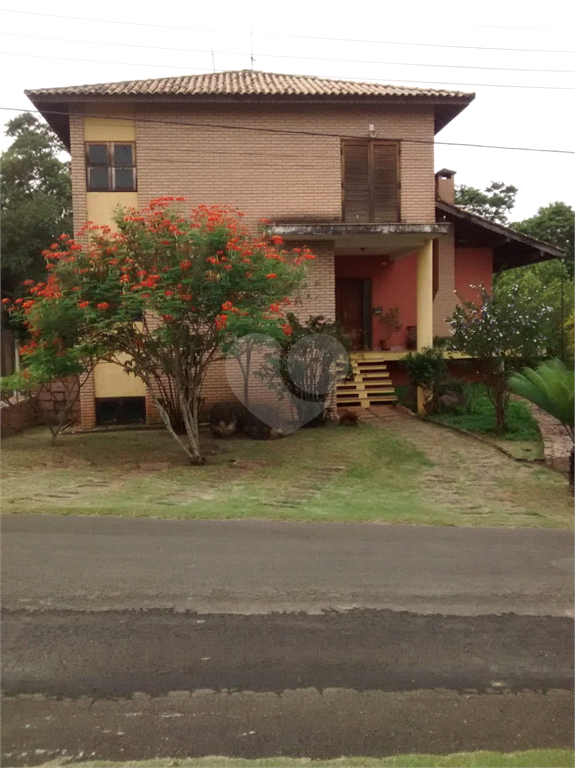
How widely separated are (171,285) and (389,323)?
1025cm

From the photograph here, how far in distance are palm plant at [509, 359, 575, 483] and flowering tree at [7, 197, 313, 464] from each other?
3.92 metres

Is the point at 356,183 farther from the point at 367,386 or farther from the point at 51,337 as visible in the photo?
the point at 51,337

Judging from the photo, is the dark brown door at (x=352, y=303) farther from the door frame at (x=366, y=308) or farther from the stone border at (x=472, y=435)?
the stone border at (x=472, y=435)

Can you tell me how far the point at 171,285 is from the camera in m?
11.1

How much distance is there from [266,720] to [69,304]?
8.39m

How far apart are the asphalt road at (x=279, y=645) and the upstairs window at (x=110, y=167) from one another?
10.6 m

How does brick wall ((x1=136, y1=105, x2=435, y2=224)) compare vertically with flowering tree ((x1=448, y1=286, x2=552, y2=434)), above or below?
above

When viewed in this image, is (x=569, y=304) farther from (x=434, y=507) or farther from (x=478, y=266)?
(x=434, y=507)

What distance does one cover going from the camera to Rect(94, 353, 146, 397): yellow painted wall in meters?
16.8

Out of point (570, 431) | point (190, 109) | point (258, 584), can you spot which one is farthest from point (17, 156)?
point (258, 584)

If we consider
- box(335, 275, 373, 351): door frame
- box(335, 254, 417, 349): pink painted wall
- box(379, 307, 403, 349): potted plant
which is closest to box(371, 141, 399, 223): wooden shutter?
box(335, 254, 417, 349): pink painted wall

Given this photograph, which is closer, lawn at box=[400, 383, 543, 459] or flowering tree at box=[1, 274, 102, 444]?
flowering tree at box=[1, 274, 102, 444]

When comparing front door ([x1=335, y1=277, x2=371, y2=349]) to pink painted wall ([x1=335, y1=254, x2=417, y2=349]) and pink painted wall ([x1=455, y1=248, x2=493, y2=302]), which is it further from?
pink painted wall ([x1=455, y1=248, x2=493, y2=302])

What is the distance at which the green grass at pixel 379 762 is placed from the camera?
11.7 feet
